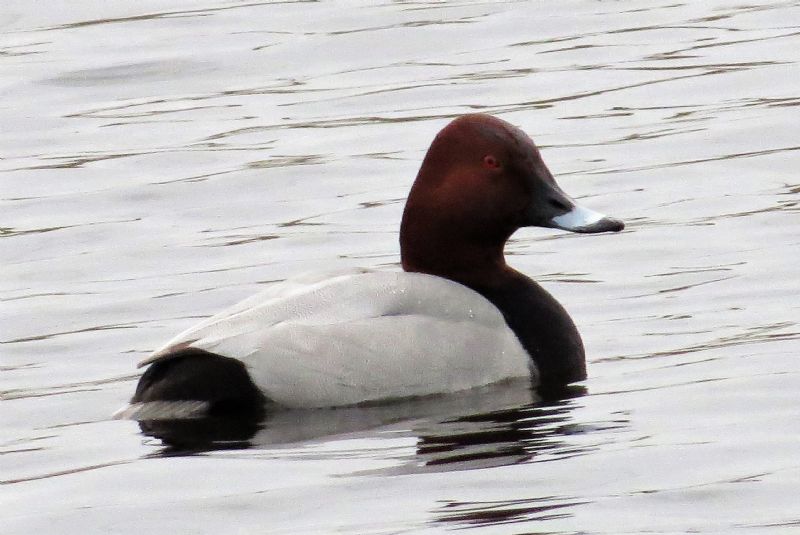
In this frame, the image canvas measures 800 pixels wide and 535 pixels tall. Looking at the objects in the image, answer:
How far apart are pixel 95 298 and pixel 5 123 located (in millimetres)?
4330

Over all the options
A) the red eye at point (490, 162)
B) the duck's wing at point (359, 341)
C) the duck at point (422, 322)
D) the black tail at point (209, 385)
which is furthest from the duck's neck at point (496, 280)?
the black tail at point (209, 385)

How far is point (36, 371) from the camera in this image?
25.1ft

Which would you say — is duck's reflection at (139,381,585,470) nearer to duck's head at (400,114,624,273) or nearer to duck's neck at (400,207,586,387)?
duck's neck at (400,207,586,387)

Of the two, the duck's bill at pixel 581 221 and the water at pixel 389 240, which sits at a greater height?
the duck's bill at pixel 581 221

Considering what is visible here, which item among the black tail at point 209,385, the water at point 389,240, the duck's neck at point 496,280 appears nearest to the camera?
the water at point 389,240

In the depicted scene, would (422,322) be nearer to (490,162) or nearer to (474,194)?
(474,194)

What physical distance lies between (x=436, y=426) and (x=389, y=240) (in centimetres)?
331

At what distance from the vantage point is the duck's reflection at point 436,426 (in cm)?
618

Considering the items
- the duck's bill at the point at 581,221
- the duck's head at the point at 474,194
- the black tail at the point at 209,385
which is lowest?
the black tail at the point at 209,385

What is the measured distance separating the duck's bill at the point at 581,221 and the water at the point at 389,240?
497mm

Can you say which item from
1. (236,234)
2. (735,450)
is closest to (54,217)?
(236,234)

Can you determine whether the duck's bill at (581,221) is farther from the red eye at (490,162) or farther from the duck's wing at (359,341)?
the duck's wing at (359,341)

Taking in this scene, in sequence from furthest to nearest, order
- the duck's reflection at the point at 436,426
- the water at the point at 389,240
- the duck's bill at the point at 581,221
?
1. the duck's bill at the point at 581,221
2. the duck's reflection at the point at 436,426
3. the water at the point at 389,240

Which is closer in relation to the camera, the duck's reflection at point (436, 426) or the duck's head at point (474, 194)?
the duck's reflection at point (436, 426)
